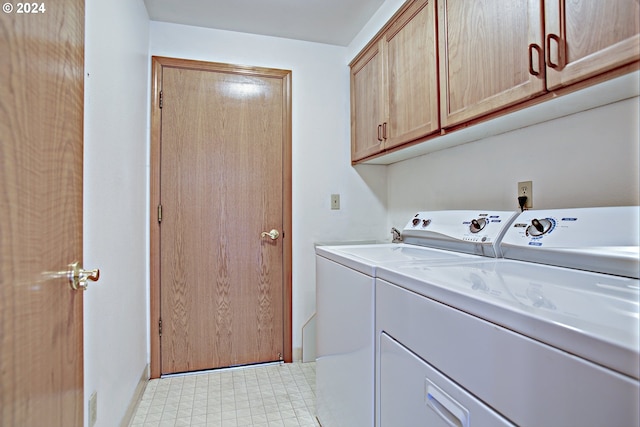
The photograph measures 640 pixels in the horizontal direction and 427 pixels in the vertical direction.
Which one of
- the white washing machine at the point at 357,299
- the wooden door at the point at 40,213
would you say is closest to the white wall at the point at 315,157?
the white washing machine at the point at 357,299

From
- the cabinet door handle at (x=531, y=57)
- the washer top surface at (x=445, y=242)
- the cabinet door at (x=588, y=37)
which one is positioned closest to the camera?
the cabinet door at (x=588, y=37)

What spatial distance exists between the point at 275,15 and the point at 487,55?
1.46 meters

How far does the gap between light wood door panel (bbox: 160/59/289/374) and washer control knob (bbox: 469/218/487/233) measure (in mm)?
1354

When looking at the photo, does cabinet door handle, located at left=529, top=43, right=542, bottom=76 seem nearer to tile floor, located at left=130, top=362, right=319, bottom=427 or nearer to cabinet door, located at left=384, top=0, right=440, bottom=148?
cabinet door, located at left=384, top=0, right=440, bottom=148

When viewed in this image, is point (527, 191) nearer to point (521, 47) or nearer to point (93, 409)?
point (521, 47)

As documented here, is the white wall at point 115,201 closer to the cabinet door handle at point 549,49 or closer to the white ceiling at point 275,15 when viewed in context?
the white ceiling at point 275,15

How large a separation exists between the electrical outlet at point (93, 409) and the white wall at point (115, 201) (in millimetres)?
28

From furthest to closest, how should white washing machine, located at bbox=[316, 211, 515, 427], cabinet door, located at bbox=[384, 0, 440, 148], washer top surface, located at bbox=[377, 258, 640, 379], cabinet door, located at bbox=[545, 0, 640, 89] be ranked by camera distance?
1. cabinet door, located at bbox=[384, 0, 440, 148]
2. white washing machine, located at bbox=[316, 211, 515, 427]
3. cabinet door, located at bbox=[545, 0, 640, 89]
4. washer top surface, located at bbox=[377, 258, 640, 379]

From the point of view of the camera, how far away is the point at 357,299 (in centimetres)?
121

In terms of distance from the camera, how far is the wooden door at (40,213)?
0.63m

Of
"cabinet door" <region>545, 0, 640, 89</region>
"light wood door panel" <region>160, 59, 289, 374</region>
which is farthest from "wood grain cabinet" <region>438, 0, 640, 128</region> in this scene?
"light wood door panel" <region>160, 59, 289, 374</region>

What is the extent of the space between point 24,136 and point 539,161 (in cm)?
163

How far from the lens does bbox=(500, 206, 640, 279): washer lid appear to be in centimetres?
87

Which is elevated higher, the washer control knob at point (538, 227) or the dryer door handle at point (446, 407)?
the washer control knob at point (538, 227)
